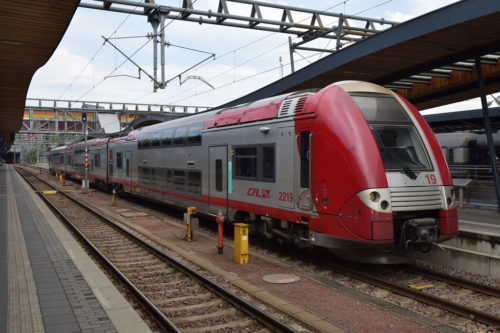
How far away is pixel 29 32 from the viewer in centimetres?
927

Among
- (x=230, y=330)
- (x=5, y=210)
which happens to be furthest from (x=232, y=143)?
(x=5, y=210)

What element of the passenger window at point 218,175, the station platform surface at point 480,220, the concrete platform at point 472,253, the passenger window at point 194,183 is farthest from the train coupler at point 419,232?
the passenger window at point 194,183

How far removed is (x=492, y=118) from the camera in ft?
66.8

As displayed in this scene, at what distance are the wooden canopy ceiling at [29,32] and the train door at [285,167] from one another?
4650 millimetres

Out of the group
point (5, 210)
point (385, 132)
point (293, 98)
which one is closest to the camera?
point (385, 132)

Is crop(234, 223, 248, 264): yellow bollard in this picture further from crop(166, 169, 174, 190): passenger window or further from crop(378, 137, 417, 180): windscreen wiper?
crop(166, 169, 174, 190): passenger window

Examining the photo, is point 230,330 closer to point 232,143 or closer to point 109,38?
point 232,143

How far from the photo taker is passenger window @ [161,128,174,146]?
53.4 feet

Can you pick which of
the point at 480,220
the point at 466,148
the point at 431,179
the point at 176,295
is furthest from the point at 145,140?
the point at 466,148

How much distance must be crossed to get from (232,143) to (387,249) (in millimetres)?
5188

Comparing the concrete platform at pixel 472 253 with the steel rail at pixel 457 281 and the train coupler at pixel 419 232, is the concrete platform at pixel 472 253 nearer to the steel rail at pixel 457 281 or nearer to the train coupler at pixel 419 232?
the steel rail at pixel 457 281

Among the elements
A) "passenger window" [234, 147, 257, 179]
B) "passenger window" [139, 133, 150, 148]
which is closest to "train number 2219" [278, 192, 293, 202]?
"passenger window" [234, 147, 257, 179]

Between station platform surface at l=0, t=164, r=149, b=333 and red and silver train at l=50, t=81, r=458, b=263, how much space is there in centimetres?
378

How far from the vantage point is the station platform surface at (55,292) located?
5695 mm
